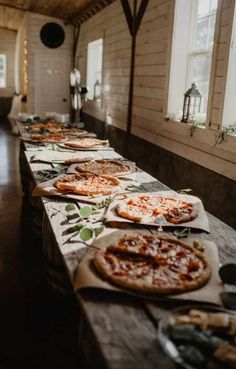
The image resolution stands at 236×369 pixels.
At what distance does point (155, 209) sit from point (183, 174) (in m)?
2.35

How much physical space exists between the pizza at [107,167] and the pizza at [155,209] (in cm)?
69

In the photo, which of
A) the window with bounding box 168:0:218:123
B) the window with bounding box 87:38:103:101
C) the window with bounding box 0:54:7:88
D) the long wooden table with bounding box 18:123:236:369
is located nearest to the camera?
the long wooden table with bounding box 18:123:236:369

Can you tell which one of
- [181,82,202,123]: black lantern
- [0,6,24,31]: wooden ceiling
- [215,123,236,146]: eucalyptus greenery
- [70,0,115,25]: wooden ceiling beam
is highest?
[0,6,24,31]: wooden ceiling

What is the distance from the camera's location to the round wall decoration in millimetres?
10992

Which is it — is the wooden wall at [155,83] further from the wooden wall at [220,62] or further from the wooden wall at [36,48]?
the wooden wall at [36,48]

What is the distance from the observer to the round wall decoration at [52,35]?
11.0m

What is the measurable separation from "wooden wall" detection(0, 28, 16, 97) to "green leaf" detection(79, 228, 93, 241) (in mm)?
15858

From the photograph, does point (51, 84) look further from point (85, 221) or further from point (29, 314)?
point (85, 221)

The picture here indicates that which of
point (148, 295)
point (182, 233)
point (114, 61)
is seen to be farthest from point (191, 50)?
point (148, 295)

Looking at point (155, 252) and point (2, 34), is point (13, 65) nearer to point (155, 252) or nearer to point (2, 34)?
point (2, 34)

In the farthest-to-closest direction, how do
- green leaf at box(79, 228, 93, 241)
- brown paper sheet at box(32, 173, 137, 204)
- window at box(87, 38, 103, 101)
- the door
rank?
the door < window at box(87, 38, 103, 101) < brown paper sheet at box(32, 173, 137, 204) < green leaf at box(79, 228, 93, 241)

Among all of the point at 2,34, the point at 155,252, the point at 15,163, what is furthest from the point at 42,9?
the point at 155,252

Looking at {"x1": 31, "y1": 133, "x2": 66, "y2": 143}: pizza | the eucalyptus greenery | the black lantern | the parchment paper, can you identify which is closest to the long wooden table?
the parchment paper

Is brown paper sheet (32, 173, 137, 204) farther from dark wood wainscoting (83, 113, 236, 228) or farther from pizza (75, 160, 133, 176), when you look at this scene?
dark wood wainscoting (83, 113, 236, 228)
